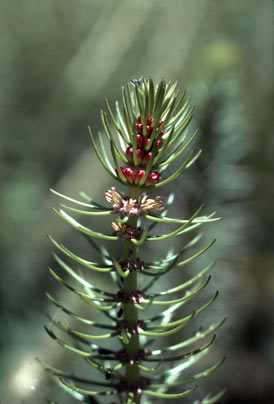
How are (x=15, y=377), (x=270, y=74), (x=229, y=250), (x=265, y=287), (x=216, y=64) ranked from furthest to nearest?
1. (x=270, y=74)
2. (x=265, y=287)
3. (x=229, y=250)
4. (x=216, y=64)
5. (x=15, y=377)

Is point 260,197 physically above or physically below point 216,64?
below

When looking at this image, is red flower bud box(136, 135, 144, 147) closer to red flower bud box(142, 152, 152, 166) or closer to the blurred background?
red flower bud box(142, 152, 152, 166)

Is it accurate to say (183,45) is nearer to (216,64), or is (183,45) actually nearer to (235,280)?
(216,64)

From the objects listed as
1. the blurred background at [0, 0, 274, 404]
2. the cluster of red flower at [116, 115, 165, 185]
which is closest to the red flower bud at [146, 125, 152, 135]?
the cluster of red flower at [116, 115, 165, 185]

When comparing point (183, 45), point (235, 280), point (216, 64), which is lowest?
point (235, 280)

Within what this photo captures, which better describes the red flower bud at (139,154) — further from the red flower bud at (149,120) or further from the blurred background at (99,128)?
the blurred background at (99,128)

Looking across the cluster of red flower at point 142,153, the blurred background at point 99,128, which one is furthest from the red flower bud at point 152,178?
the blurred background at point 99,128

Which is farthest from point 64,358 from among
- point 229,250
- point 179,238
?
point 229,250
